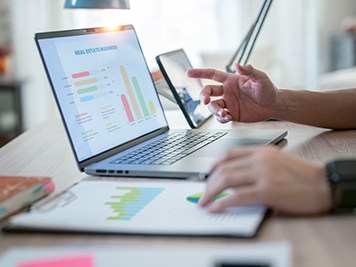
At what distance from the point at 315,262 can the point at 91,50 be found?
2.21ft

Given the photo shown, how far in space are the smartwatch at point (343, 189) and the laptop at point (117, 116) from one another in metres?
0.19

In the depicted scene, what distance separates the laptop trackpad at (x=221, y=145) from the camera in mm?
830

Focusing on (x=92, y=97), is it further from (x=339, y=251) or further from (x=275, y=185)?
(x=339, y=251)

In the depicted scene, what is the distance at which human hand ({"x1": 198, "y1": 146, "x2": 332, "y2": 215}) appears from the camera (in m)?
0.53

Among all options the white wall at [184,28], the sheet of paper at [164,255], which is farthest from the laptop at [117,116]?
the white wall at [184,28]

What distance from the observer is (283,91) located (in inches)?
44.4

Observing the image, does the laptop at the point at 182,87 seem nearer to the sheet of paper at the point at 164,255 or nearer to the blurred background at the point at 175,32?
the sheet of paper at the point at 164,255

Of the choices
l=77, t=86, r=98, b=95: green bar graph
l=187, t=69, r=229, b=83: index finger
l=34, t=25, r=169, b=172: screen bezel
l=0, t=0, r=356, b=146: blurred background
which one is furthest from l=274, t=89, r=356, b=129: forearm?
l=0, t=0, r=356, b=146: blurred background

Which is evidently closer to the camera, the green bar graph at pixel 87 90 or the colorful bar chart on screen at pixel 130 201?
the colorful bar chart on screen at pixel 130 201

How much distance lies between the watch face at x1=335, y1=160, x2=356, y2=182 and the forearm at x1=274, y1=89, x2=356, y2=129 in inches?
22.3

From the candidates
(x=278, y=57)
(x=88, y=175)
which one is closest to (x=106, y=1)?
(x=88, y=175)

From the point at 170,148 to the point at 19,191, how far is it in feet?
1.18

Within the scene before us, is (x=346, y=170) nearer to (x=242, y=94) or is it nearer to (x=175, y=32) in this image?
(x=242, y=94)

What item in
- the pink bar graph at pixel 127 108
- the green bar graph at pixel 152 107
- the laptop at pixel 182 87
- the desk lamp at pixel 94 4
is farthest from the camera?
the desk lamp at pixel 94 4
